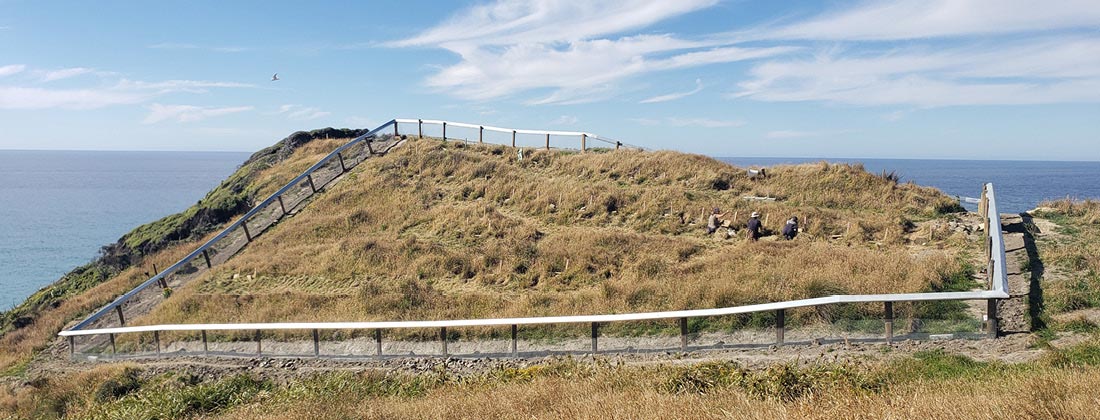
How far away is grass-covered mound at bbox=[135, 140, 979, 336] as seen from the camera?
14656mm

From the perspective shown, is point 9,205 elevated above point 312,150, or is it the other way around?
point 312,150

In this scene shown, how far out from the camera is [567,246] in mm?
19391

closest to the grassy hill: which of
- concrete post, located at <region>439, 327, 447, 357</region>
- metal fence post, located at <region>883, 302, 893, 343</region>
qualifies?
metal fence post, located at <region>883, 302, 893, 343</region>

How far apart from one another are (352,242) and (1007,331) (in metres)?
16.9

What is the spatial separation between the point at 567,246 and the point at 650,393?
12.0 meters

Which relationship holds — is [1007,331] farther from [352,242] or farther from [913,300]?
[352,242]

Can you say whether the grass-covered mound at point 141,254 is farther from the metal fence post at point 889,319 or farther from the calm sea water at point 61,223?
the metal fence post at point 889,319

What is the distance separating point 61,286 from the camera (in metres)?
28.4

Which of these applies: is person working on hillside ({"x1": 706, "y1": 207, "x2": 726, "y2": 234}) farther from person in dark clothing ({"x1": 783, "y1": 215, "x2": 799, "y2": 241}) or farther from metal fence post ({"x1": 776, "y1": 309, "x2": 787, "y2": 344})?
metal fence post ({"x1": 776, "y1": 309, "x2": 787, "y2": 344})

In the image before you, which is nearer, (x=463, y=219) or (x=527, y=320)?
(x=527, y=320)

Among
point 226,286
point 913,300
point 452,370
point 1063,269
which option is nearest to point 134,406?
point 452,370

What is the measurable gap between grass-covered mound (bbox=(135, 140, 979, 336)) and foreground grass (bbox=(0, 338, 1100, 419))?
2.94 metres

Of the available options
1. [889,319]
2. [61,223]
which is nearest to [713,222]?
[889,319]

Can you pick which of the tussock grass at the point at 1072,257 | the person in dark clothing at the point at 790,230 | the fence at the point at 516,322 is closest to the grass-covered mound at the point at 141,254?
the fence at the point at 516,322
